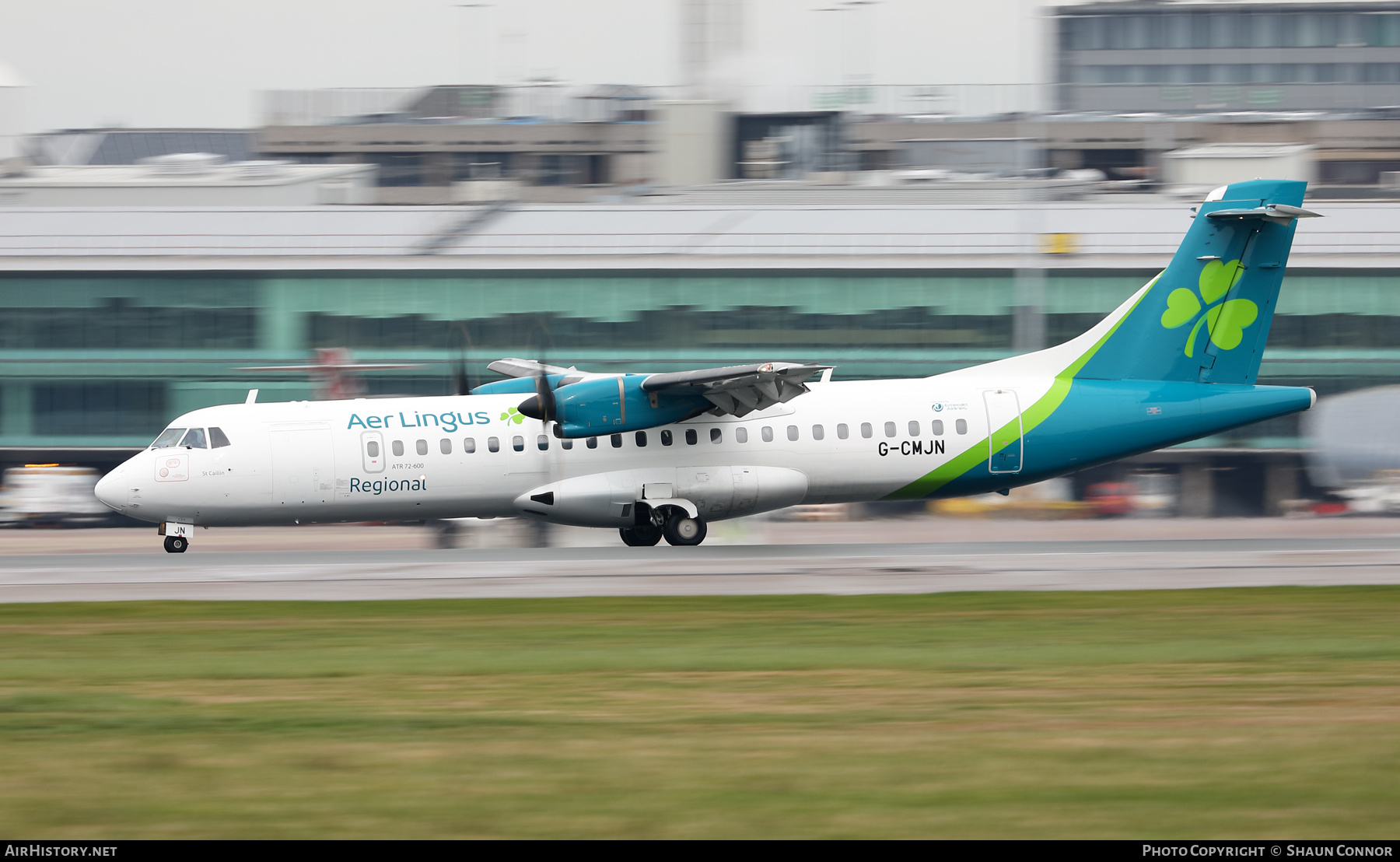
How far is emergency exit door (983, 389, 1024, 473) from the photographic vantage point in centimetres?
2570

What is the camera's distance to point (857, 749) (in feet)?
31.1

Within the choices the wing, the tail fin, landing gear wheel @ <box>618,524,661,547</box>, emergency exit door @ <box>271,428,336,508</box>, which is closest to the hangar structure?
the tail fin

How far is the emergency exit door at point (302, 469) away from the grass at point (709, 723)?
721cm

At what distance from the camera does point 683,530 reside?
83.6 feet

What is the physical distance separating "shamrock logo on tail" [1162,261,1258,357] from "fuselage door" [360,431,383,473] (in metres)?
14.1

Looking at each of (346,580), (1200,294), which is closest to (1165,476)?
(1200,294)

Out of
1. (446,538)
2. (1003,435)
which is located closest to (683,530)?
(1003,435)

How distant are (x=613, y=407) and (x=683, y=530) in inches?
106

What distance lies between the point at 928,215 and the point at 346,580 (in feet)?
90.9

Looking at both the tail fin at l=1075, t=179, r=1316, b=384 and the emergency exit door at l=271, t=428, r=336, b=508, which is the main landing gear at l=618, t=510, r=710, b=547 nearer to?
the emergency exit door at l=271, t=428, r=336, b=508

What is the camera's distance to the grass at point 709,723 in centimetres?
794

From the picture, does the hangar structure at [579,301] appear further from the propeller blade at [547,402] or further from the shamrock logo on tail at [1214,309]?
the propeller blade at [547,402]

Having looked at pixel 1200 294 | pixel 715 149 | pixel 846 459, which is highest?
pixel 715 149
